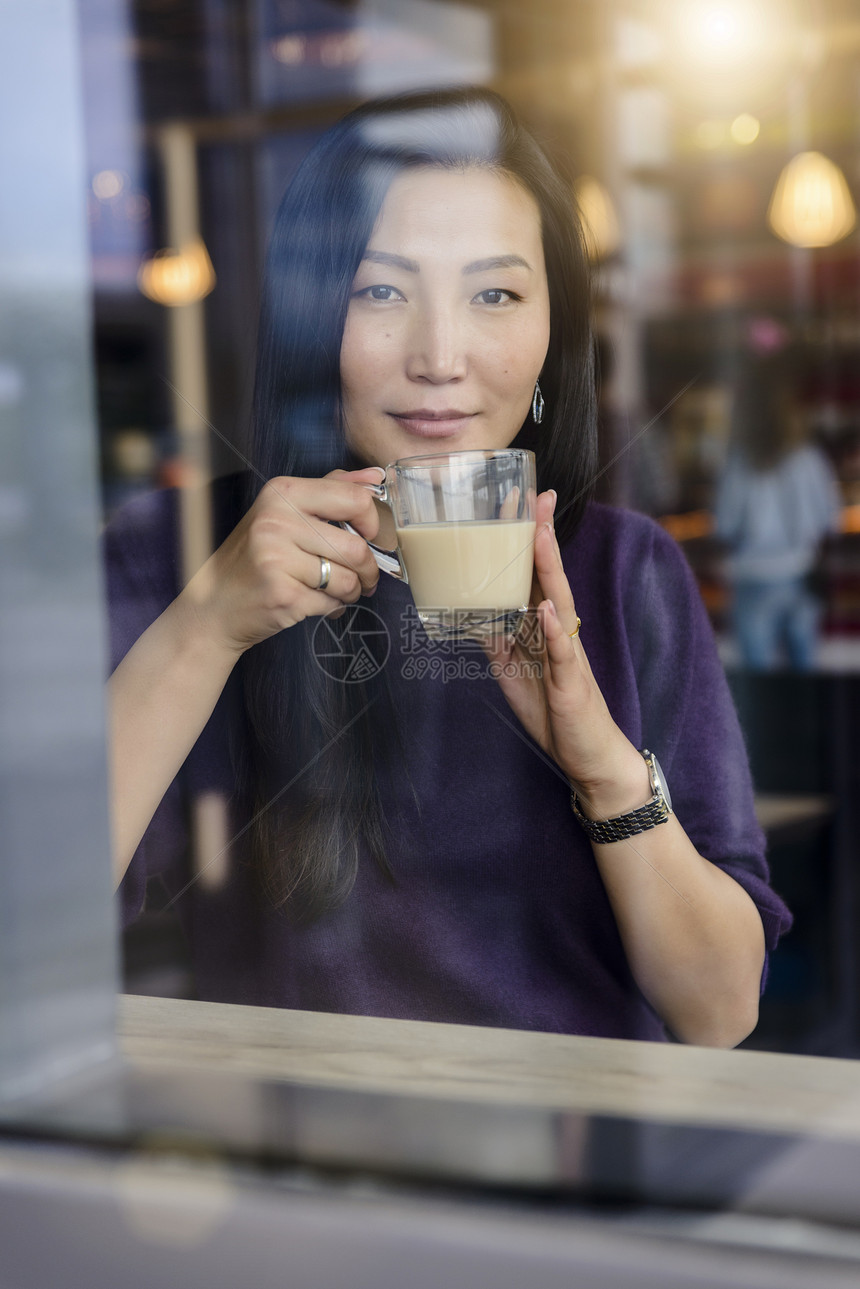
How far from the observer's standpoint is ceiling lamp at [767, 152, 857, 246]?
2.62m

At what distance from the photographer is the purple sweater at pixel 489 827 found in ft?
1.98

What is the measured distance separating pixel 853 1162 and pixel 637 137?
78 centimetres

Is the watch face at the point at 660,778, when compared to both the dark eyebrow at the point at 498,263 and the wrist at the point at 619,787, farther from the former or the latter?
the dark eyebrow at the point at 498,263

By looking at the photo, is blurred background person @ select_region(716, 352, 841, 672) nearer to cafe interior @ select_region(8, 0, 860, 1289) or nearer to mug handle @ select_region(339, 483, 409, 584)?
cafe interior @ select_region(8, 0, 860, 1289)

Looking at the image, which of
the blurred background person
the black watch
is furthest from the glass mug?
the blurred background person

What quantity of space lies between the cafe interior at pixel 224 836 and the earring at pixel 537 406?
32 millimetres

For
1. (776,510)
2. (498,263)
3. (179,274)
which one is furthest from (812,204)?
(498,263)

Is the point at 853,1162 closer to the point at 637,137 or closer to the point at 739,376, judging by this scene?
the point at 637,137

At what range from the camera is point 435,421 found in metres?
0.58

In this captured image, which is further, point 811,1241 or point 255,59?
point 255,59

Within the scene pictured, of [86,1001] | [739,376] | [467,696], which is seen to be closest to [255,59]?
[467,696]

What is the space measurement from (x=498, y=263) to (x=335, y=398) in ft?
0.35

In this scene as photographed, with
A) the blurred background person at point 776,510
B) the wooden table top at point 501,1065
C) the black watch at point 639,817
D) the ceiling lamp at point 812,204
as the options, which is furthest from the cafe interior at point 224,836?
the ceiling lamp at point 812,204

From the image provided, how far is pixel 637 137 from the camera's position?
95 cm
